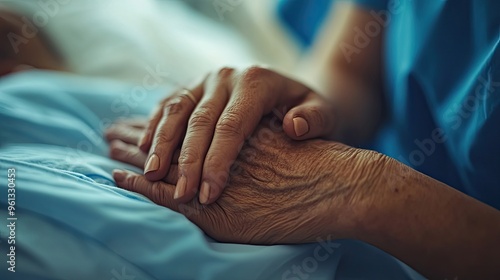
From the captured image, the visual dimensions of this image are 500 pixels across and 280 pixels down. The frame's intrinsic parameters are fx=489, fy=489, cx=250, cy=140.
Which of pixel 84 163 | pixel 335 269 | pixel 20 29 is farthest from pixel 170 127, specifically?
pixel 20 29

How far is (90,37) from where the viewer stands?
3.84 feet

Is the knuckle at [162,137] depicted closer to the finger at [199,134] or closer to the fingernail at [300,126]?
the finger at [199,134]

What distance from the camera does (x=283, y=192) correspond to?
1.95 feet

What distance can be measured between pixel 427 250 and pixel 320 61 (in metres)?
0.57

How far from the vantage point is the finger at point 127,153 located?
72cm

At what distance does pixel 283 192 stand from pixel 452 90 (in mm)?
277

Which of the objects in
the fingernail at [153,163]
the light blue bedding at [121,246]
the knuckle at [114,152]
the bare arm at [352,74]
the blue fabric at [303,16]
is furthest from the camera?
the blue fabric at [303,16]

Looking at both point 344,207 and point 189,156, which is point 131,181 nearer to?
point 189,156

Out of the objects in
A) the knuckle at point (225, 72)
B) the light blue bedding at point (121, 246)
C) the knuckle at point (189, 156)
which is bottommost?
the light blue bedding at point (121, 246)

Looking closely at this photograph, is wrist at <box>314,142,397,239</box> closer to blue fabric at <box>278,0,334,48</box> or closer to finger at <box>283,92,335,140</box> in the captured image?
finger at <box>283,92,335,140</box>

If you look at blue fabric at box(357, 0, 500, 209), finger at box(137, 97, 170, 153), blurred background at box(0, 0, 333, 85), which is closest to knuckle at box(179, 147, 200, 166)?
finger at box(137, 97, 170, 153)

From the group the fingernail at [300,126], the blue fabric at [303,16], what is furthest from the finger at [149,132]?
the blue fabric at [303,16]

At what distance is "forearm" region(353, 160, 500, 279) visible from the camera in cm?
53

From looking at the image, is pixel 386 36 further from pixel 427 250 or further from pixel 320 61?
pixel 427 250
